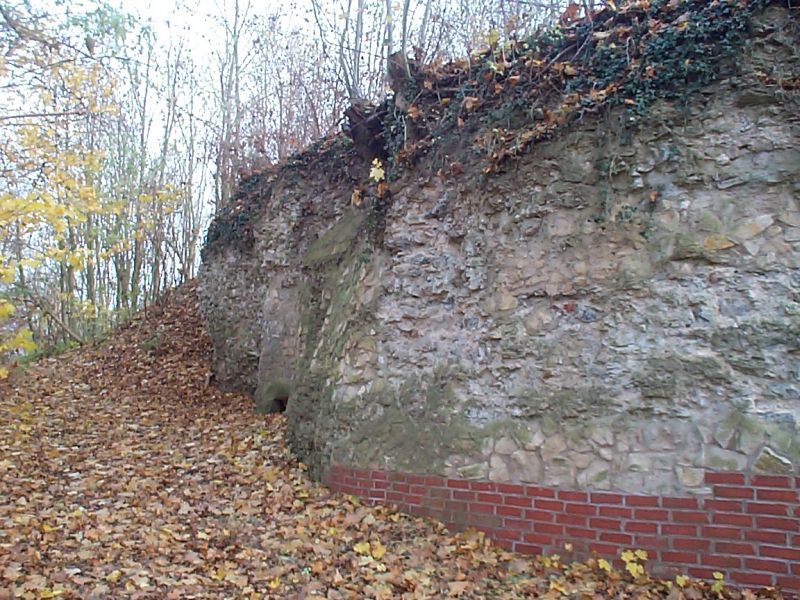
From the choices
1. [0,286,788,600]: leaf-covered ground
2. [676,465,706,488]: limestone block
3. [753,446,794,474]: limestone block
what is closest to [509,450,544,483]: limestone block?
[0,286,788,600]: leaf-covered ground

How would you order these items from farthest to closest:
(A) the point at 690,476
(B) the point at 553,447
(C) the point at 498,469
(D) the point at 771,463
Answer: (C) the point at 498,469
(B) the point at 553,447
(A) the point at 690,476
(D) the point at 771,463

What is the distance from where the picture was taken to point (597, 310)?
15.1 feet

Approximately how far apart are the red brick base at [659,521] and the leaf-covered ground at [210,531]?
12 cm

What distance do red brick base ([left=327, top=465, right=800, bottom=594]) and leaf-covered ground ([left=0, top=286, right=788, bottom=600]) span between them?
0.12 meters

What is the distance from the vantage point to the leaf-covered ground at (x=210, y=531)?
13.0 ft

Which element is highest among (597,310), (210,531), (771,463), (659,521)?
(597,310)

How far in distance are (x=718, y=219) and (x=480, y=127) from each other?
6.83 ft

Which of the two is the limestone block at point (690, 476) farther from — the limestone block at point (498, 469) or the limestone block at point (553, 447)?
the limestone block at point (498, 469)

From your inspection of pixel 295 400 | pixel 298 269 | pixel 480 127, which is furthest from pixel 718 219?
pixel 298 269

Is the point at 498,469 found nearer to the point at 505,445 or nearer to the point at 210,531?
the point at 505,445

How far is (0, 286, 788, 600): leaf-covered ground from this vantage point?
3.98m

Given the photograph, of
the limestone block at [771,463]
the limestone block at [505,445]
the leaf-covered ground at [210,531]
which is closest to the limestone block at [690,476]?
the limestone block at [771,463]

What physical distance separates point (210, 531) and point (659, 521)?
10.1 feet

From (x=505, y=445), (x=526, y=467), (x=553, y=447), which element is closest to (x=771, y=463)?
(x=553, y=447)
